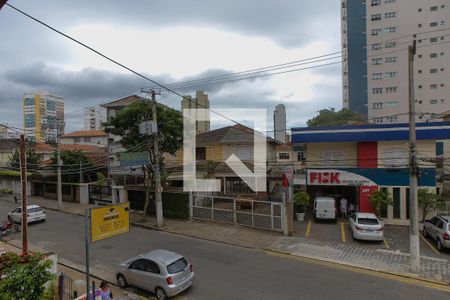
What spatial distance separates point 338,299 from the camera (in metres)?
10.6

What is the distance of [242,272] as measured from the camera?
13.2 meters

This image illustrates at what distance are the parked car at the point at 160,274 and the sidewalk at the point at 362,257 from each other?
258 inches

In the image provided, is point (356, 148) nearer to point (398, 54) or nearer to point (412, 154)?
point (412, 154)

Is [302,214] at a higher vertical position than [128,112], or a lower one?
lower

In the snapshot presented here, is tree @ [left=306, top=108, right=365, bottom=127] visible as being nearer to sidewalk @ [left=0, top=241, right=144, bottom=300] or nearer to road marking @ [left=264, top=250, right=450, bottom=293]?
road marking @ [left=264, top=250, right=450, bottom=293]

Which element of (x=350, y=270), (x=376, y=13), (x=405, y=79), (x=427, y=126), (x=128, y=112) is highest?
(x=376, y=13)

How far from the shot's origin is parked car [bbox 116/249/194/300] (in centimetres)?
1086

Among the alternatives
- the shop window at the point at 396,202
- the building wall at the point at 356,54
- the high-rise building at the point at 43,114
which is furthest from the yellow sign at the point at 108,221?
the building wall at the point at 356,54

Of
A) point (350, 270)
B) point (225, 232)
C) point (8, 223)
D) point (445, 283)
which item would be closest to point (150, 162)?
point (225, 232)

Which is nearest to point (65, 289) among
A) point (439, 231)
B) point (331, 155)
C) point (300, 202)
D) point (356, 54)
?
point (300, 202)

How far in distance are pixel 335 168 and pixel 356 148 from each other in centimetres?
298

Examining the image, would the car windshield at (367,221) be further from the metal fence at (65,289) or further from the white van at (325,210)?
the metal fence at (65,289)

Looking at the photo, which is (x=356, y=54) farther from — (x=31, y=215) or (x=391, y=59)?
(x=31, y=215)

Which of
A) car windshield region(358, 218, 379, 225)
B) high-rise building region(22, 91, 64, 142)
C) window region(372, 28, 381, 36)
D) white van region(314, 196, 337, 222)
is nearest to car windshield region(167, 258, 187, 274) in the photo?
car windshield region(358, 218, 379, 225)
